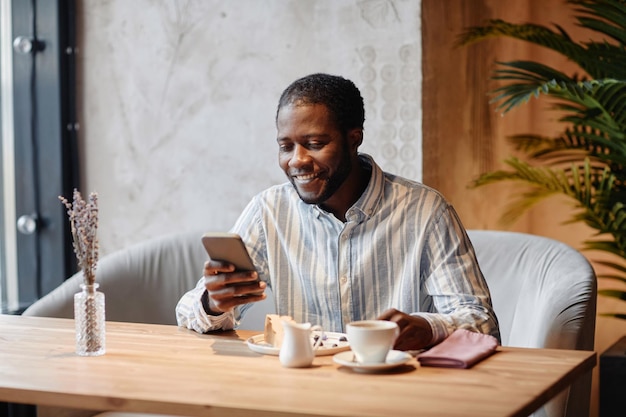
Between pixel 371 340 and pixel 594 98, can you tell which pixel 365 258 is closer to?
pixel 371 340

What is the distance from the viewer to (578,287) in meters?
2.41

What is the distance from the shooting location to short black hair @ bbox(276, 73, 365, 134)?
220 centimetres

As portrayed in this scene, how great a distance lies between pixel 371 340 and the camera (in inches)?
65.9

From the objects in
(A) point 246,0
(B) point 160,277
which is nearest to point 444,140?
(A) point 246,0

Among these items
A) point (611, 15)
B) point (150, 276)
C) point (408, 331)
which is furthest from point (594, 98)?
point (150, 276)

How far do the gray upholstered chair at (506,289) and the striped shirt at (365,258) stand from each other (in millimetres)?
353

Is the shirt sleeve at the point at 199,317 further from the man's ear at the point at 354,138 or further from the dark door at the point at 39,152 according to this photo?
the dark door at the point at 39,152

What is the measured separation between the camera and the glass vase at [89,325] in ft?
6.19

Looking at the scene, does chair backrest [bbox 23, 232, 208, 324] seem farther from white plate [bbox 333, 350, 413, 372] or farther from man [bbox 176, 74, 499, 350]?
white plate [bbox 333, 350, 413, 372]

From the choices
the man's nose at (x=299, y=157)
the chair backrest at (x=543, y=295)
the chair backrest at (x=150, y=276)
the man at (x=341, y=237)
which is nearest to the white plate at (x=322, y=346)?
the man at (x=341, y=237)

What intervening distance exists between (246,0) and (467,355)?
6.61 ft

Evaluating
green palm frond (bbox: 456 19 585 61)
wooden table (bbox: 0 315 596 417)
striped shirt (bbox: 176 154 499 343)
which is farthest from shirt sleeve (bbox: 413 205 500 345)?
green palm frond (bbox: 456 19 585 61)

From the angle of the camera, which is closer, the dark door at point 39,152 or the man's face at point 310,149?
the man's face at point 310,149

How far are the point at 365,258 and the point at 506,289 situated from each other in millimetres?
728
